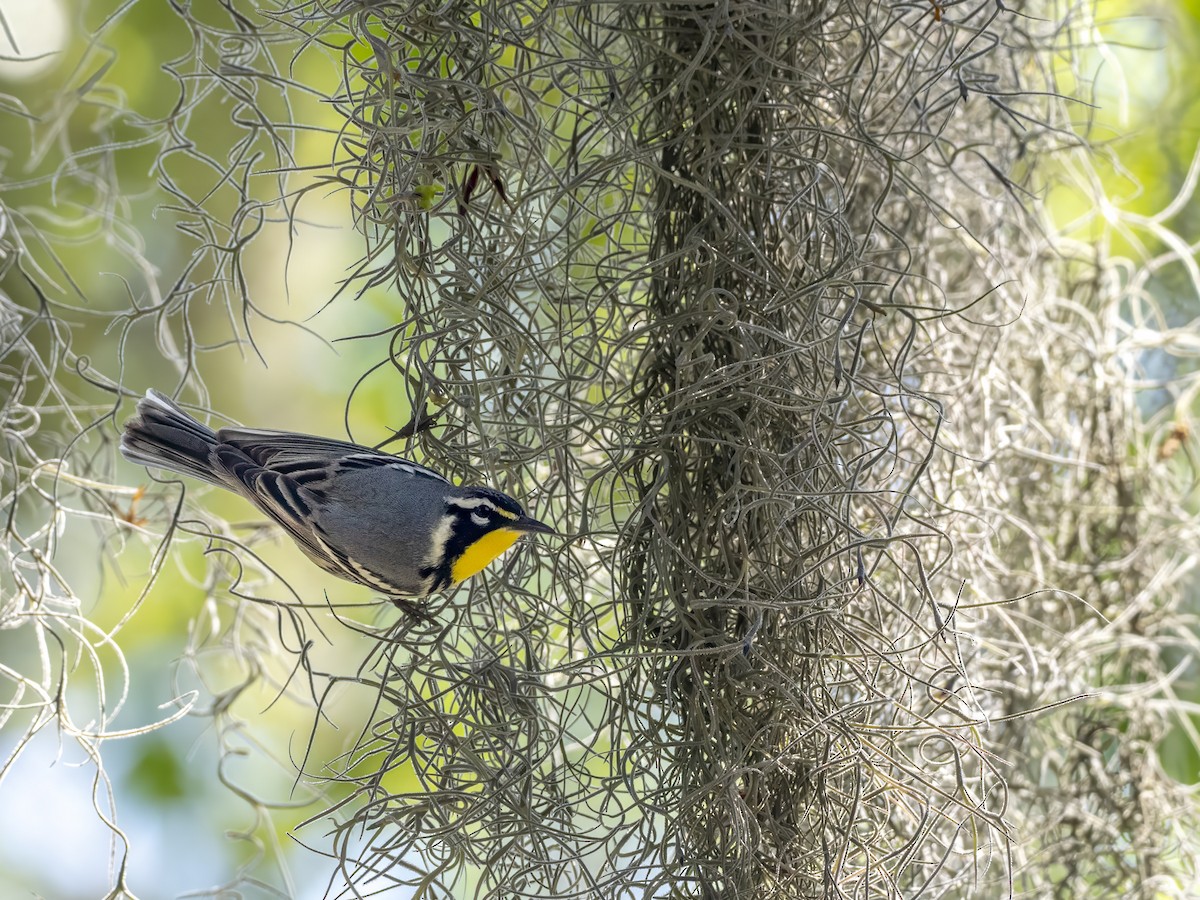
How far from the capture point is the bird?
1156 mm

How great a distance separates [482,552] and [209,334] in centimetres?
161

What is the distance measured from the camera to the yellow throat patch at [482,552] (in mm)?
1148

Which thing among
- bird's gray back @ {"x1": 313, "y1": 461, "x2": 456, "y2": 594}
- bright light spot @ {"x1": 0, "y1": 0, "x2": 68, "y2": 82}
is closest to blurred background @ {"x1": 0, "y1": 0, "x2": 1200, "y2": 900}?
bright light spot @ {"x1": 0, "y1": 0, "x2": 68, "y2": 82}

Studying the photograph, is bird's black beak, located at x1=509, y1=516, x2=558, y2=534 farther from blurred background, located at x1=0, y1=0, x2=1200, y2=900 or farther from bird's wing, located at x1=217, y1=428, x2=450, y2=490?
blurred background, located at x1=0, y1=0, x2=1200, y2=900

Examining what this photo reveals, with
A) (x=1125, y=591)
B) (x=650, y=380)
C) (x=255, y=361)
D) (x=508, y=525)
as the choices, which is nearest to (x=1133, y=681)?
(x=1125, y=591)

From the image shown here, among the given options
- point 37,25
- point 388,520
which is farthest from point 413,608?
point 37,25

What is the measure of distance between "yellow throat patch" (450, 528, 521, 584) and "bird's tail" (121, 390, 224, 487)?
0.41 m

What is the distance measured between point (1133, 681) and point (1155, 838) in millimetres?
241

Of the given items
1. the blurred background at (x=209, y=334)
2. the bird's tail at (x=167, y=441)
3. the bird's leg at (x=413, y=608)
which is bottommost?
the bird's leg at (x=413, y=608)

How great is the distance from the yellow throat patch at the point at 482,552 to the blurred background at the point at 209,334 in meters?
0.58

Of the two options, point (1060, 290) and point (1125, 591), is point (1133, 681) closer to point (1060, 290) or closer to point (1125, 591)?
point (1125, 591)

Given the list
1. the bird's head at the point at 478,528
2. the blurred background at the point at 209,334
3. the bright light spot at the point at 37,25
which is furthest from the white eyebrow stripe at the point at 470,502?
the bright light spot at the point at 37,25

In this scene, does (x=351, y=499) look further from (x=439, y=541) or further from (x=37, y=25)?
(x=37, y=25)

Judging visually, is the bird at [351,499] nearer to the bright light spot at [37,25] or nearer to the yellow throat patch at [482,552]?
the yellow throat patch at [482,552]
